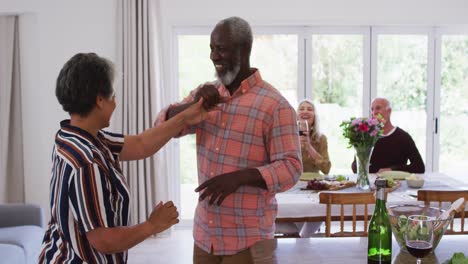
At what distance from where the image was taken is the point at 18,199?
5621 millimetres

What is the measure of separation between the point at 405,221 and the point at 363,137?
199 centimetres

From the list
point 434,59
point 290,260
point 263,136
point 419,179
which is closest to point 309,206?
point 419,179

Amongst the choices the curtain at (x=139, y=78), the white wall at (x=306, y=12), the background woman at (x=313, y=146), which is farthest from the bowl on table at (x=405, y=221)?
the white wall at (x=306, y=12)

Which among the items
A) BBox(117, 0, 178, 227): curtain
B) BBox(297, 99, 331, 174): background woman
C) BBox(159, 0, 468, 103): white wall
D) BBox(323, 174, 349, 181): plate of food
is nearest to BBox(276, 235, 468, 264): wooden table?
BBox(323, 174, 349, 181): plate of food

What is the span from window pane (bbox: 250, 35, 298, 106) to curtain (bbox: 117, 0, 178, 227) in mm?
1067

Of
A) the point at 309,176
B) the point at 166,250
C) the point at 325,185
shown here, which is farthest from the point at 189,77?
the point at 325,185

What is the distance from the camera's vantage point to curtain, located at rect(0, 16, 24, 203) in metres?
5.45

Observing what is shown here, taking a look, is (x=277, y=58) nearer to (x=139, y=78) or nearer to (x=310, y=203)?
(x=139, y=78)

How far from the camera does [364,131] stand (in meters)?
3.57

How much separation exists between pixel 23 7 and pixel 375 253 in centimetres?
463

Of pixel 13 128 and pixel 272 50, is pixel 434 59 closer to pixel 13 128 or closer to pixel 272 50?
pixel 272 50

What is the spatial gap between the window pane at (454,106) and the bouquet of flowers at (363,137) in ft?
8.60

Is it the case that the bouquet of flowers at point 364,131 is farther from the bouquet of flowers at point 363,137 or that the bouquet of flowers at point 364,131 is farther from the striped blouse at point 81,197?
the striped blouse at point 81,197

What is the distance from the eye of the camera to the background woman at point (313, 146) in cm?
421
